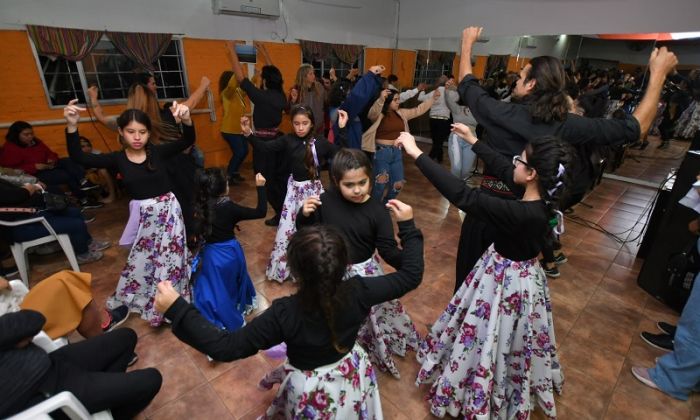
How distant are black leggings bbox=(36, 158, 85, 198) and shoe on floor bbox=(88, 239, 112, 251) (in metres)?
1.22

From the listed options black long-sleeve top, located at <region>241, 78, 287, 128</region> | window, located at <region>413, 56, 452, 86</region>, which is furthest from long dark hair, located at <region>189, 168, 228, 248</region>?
window, located at <region>413, 56, 452, 86</region>

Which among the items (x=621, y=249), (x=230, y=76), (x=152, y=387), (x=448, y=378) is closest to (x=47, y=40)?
(x=230, y=76)

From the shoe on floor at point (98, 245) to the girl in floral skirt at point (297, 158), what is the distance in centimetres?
185

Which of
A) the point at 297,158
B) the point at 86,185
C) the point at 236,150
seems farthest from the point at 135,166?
the point at 236,150

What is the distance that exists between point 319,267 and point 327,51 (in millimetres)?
6796

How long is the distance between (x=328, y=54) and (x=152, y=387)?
264 inches

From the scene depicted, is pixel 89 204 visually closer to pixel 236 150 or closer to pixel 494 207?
pixel 236 150

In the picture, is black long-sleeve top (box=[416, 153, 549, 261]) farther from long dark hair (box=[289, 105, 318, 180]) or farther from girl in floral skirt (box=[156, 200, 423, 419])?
long dark hair (box=[289, 105, 318, 180])

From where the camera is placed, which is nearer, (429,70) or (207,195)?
(207,195)

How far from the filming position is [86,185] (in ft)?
15.2

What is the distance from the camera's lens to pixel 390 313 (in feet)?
7.42

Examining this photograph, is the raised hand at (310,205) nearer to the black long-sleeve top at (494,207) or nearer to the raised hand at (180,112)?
the black long-sleeve top at (494,207)

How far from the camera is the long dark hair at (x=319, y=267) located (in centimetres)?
116

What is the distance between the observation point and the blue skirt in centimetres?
236
